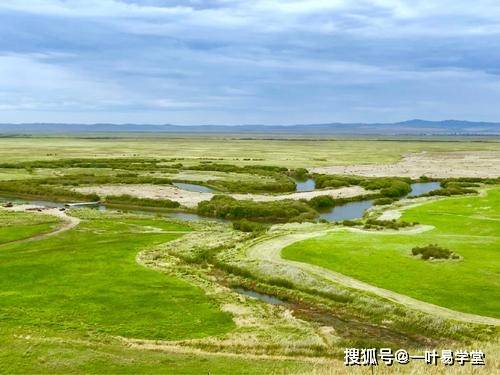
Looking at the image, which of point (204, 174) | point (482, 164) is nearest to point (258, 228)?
point (204, 174)

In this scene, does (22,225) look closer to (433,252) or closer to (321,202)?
(321,202)

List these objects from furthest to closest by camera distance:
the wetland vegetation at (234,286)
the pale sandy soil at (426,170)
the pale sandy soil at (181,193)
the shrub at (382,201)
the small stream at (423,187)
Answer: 1. the pale sandy soil at (426,170)
2. the small stream at (423,187)
3. the pale sandy soil at (181,193)
4. the shrub at (382,201)
5. the wetland vegetation at (234,286)

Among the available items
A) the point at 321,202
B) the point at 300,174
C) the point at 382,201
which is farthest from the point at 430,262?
the point at 300,174


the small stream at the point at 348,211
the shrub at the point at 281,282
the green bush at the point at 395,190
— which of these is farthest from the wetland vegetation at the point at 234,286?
the green bush at the point at 395,190

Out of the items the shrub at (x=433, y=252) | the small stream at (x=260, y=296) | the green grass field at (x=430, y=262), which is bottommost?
the small stream at (x=260, y=296)

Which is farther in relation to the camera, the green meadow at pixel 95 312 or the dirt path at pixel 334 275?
the dirt path at pixel 334 275

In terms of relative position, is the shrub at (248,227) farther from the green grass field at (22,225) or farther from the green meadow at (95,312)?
the green grass field at (22,225)

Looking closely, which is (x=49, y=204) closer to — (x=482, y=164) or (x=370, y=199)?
(x=370, y=199)
